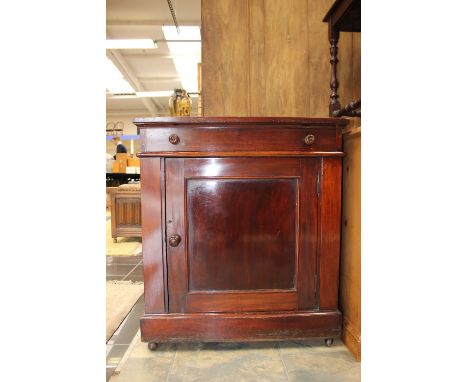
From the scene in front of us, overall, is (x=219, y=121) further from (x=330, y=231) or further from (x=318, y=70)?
(x=318, y=70)

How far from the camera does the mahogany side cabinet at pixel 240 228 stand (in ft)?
4.44

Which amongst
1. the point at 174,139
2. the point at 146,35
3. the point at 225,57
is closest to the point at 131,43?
the point at 146,35

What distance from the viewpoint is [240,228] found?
54.4 inches

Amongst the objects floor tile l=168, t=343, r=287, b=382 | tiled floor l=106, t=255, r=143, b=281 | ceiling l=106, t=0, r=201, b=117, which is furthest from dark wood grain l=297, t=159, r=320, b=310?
ceiling l=106, t=0, r=201, b=117

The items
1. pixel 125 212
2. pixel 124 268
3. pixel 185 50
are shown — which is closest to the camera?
pixel 124 268

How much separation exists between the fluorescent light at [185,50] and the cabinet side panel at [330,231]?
4624 millimetres

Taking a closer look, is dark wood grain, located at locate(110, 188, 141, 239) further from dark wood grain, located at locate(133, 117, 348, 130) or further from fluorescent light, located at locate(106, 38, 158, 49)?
fluorescent light, located at locate(106, 38, 158, 49)

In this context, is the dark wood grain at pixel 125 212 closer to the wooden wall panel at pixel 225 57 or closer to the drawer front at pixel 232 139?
the wooden wall panel at pixel 225 57

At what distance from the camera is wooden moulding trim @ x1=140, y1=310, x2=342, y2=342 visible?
1.37 m

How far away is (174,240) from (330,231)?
2.12 feet
